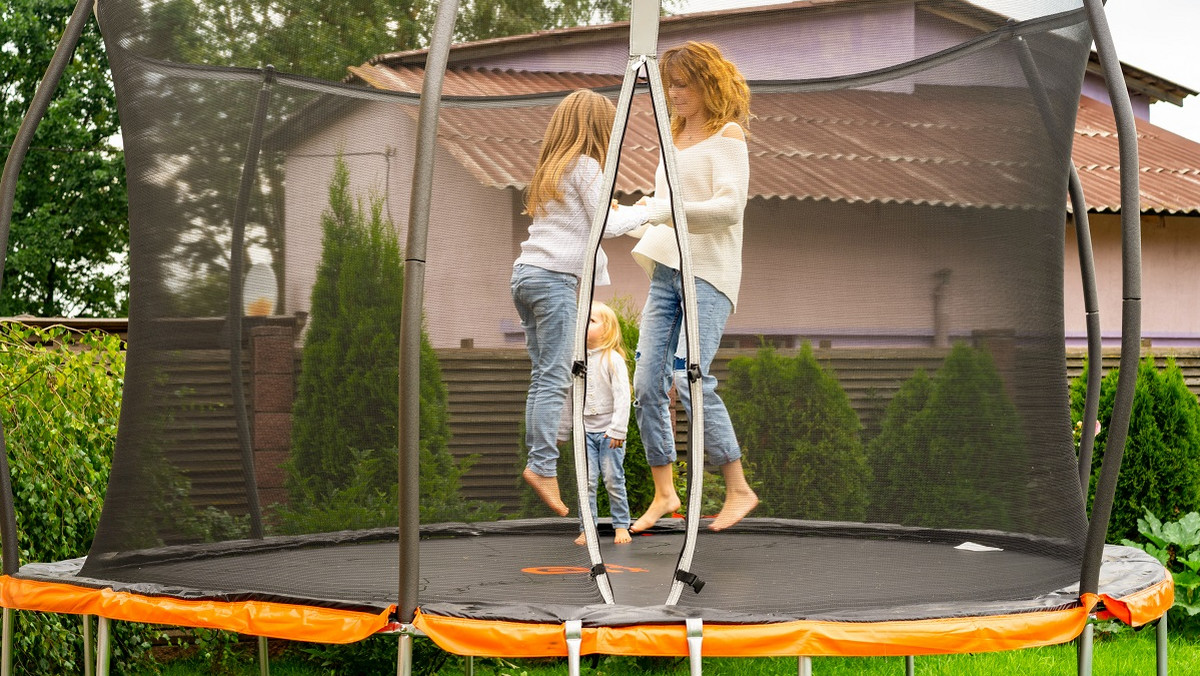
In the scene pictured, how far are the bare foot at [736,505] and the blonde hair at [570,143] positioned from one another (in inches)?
27.1

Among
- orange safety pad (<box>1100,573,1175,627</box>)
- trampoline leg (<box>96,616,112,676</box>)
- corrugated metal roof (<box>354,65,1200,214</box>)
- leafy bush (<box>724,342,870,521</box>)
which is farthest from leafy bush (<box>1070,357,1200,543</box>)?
trampoline leg (<box>96,616,112,676</box>)

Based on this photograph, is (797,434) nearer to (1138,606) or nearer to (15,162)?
(1138,606)

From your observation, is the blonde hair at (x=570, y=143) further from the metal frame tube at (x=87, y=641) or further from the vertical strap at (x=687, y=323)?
the metal frame tube at (x=87, y=641)

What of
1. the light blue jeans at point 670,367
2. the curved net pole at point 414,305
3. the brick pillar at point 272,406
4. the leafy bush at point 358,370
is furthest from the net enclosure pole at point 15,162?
the light blue jeans at point 670,367

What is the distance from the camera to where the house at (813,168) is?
2.14 m

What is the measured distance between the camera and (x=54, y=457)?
9.96 ft

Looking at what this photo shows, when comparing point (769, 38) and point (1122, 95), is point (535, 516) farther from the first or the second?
point (1122, 95)

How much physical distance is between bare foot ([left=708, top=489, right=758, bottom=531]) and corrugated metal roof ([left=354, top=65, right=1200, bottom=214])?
59 centimetres

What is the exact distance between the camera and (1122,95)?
207cm

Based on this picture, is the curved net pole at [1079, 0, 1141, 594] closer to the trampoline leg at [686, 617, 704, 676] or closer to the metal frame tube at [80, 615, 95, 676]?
the trampoline leg at [686, 617, 704, 676]

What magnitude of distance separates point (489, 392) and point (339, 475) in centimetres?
37

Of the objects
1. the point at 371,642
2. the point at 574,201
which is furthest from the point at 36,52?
the point at 574,201

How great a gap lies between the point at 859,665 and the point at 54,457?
277cm

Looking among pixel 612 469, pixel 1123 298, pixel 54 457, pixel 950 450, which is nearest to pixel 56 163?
pixel 54 457
